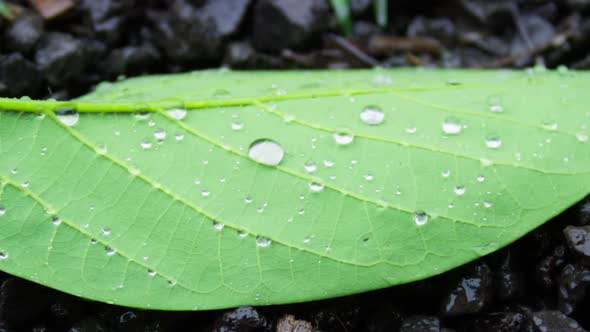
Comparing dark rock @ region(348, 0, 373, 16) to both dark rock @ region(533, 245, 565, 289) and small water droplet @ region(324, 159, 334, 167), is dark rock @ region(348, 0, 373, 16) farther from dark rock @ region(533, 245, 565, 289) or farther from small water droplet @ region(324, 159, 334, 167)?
dark rock @ region(533, 245, 565, 289)

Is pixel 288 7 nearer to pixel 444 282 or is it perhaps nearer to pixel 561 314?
pixel 444 282

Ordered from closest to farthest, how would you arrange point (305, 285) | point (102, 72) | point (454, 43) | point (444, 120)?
point (305, 285)
point (444, 120)
point (102, 72)
point (454, 43)

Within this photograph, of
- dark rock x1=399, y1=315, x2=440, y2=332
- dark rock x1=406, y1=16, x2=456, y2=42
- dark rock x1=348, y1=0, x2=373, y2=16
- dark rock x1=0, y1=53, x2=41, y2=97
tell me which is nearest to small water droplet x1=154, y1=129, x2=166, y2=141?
dark rock x1=399, y1=315, x2=440, y2=332

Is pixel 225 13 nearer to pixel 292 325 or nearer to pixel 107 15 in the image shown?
pixel 107 15

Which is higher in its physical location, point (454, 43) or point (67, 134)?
point (67, 134)

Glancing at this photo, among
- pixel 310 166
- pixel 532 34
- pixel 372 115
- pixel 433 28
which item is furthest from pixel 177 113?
pixel 532 34

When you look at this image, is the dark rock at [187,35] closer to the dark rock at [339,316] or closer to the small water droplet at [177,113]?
the small water droplet at [177,113]

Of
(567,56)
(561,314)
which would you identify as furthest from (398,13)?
(561,314)

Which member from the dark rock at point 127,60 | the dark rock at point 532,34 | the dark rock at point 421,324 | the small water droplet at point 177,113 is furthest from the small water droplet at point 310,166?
the dark rock at point 532,34
